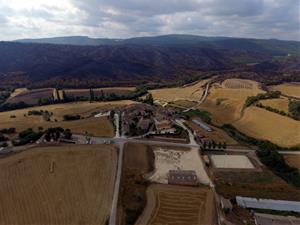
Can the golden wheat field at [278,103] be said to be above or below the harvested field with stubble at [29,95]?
above

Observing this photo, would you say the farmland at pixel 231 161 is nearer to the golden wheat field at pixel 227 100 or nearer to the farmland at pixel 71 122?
the farmland at pixel 71 122

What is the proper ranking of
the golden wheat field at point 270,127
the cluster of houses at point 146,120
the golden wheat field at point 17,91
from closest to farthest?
the cluster of houses at point 146,120 < the golden wheat field at point 270,127 < the golden wheat field at point 17,91

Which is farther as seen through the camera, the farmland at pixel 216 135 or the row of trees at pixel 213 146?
the farmland at pixel 216 135

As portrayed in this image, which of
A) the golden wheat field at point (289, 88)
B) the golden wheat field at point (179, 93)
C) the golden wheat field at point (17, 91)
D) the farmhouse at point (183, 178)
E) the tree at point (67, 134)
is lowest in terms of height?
the golden wheat field at point (17, 91)

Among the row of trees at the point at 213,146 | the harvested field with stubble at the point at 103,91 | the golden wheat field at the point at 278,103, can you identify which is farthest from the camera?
the harvested field with stubble at the point at 103,91

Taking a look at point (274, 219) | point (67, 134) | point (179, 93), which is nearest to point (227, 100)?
point (179, 93)

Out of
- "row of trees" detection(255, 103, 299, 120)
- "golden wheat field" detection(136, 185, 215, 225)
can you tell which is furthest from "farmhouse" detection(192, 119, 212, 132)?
"golden wheat field" detection(136, 185, 215, 225)

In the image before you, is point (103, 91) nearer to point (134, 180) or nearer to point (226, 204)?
point (134, 180)

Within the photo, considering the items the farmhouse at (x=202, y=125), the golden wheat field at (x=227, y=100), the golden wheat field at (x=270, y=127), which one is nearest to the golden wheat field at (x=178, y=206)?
the farmhouse at (x=202, y=125)
